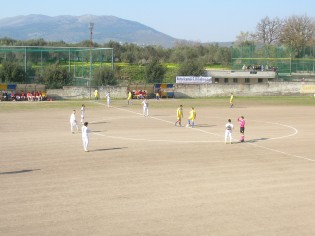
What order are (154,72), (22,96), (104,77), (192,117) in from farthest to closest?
(154,72) < (104,77) < (22,96) < (192,117)

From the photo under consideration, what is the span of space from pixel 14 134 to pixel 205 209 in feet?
59.1

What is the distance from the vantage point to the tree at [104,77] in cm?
5906

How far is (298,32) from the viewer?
108m

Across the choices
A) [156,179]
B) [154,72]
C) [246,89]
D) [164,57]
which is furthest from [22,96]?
[164,57]

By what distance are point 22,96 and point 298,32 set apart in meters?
72.9

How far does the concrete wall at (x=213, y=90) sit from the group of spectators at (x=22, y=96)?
6.05 feet

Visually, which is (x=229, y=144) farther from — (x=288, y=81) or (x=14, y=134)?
(x=288, y=81)

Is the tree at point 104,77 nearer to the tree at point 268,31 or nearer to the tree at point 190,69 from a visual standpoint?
the tree at point 190,69

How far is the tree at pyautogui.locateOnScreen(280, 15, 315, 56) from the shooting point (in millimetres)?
103875

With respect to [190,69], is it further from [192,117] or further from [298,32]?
[298,32]

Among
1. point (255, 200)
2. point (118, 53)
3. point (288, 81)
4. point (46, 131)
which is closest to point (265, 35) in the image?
point (118, 53)

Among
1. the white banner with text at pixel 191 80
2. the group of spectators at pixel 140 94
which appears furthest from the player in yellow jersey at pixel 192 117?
the white banner with text at pixel 191 80

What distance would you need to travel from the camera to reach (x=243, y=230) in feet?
42.3

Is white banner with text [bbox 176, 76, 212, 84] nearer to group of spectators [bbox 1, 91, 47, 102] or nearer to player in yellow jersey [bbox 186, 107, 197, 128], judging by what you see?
group of spectators [bbox 1, 91, 47, 102]
